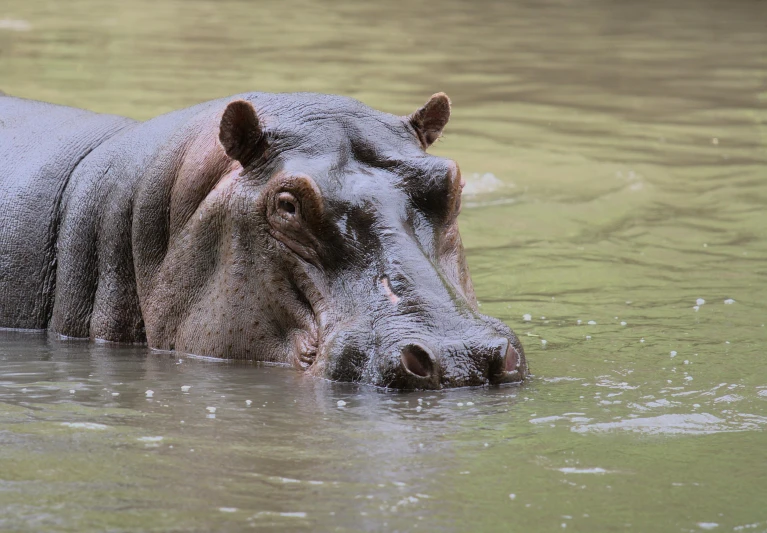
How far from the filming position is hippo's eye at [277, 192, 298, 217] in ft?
18.6

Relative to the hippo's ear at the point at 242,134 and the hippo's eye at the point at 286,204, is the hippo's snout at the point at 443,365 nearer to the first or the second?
the hippo's eye at the point at 286,204

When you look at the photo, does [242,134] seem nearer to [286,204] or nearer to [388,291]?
[286,204]

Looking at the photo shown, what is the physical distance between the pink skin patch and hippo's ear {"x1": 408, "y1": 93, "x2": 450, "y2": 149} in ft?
3.73

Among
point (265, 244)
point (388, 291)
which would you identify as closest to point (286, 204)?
point (265, 244)

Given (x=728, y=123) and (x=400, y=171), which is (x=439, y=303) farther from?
(x=728, y=123)

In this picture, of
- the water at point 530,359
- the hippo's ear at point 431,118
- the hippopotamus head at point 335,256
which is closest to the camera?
the water at point 530,359

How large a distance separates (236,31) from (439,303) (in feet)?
51.4

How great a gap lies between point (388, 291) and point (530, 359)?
1.21 meters

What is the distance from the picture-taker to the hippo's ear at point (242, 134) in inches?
→ 231

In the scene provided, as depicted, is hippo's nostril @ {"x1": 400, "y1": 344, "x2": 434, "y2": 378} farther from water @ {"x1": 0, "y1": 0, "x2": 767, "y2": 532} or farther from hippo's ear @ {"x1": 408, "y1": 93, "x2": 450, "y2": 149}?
hippo's ear @ {"x1": 408, "y1": 93, "x2": 450, "y2": 149}

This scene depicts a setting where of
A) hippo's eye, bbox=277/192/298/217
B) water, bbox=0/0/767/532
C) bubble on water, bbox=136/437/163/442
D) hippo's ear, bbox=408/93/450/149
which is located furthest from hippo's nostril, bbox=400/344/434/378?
hippo's ear, bbox=408/93/450/149

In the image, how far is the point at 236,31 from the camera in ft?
66.8

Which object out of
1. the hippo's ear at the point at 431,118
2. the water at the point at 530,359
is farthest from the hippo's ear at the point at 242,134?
the water at the point at 530,359

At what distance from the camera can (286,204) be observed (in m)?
5.70
